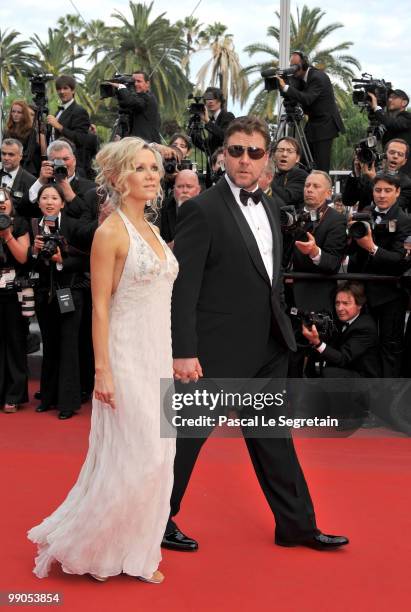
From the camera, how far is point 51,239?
6.06 meters

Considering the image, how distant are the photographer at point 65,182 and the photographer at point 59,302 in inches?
5.5

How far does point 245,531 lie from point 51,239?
2.77 metres

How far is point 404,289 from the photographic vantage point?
5.86 metres

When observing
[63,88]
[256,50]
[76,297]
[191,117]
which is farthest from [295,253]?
[256,50]

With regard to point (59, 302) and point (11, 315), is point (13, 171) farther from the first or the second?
point (59, 302)

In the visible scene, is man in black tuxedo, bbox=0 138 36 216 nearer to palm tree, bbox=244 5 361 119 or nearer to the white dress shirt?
the white dress shirt

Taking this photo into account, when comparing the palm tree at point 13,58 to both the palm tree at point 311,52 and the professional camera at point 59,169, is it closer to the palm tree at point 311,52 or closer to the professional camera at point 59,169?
the palm tree at point 311,52

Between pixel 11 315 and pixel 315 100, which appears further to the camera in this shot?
pixel 315 100

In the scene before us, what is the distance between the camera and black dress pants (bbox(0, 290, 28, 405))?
21.1 ft

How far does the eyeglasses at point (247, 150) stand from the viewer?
11.8ft

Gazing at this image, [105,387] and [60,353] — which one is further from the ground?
[105,387]

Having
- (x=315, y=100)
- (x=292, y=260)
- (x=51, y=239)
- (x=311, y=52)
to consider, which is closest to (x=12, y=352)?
(x=51, y=239)

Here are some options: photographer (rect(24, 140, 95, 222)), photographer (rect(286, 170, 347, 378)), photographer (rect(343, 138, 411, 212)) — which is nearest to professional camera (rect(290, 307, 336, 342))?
photographer (rect(286, 170, 347, 378))

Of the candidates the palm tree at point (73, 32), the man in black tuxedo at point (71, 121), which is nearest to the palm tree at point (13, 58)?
the palm tree at point (73, 32)
